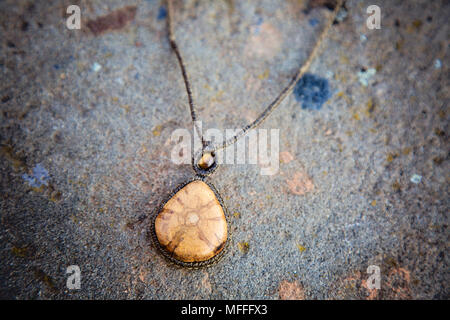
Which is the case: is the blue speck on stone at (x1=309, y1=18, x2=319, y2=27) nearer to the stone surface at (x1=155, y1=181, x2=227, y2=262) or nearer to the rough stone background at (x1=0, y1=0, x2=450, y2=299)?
the rough stone background at (x1=0, y1=0, x2=450, y2=299)

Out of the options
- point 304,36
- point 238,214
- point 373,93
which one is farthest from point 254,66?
point 238,214

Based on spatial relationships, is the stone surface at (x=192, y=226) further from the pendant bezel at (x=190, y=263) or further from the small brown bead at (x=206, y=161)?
the small brown bead at (x=206, y=161)

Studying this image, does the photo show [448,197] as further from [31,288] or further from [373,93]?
[31,288]

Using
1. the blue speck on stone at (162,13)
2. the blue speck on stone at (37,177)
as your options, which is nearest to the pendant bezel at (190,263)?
the blue speck on stone at (37,177)

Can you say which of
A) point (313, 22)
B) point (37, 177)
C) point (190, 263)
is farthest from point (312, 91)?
point (37, 177)

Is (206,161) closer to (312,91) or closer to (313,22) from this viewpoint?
(312,91)

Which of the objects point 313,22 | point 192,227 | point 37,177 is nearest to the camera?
point 192,227

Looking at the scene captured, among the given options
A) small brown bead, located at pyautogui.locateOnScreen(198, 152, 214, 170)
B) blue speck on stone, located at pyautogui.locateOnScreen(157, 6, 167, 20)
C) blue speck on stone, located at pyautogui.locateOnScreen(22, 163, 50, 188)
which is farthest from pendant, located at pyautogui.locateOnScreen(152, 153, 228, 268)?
blue speck on stone, located at pyautogui.locateOnScreen(157, 6, 167, 20)
